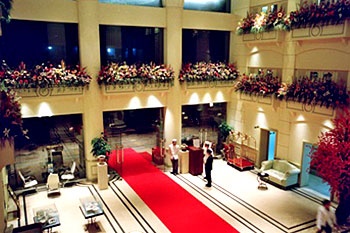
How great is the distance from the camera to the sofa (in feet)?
36.1

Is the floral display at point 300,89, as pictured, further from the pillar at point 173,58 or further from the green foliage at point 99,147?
the green foliage at point 99,147

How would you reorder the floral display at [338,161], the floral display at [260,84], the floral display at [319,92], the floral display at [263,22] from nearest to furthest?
the floral display at [338,161]
the floral display at [319,92]
the floral display at [263,22]
the floral display at [260,84]

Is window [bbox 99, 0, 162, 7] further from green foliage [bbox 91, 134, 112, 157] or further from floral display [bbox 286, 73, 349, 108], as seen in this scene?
floral display [bbox 286, 73, 349, 108]

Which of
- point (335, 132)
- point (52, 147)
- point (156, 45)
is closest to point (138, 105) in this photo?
point (156, 45)

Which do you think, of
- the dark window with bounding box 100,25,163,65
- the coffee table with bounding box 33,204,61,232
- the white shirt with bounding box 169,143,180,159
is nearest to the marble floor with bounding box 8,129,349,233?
the coffee table with bounding box 33,204,61,232

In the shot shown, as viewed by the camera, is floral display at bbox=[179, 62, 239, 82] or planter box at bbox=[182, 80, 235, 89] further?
planter box at bbox=[182, 80, 235, 89]

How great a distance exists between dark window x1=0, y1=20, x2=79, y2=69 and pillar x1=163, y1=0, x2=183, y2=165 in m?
3.55

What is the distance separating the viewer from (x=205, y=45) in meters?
13.6

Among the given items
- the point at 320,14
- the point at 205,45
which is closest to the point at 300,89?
the point at 320,14

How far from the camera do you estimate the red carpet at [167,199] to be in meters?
8.70

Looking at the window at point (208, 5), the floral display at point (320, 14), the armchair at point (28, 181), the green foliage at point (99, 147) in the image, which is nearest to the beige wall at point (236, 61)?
the window at point (208, 5)

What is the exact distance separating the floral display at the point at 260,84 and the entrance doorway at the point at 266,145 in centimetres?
181

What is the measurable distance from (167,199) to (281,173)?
4.50 m

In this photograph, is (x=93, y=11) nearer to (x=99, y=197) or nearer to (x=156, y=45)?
(x=156, y=45)
